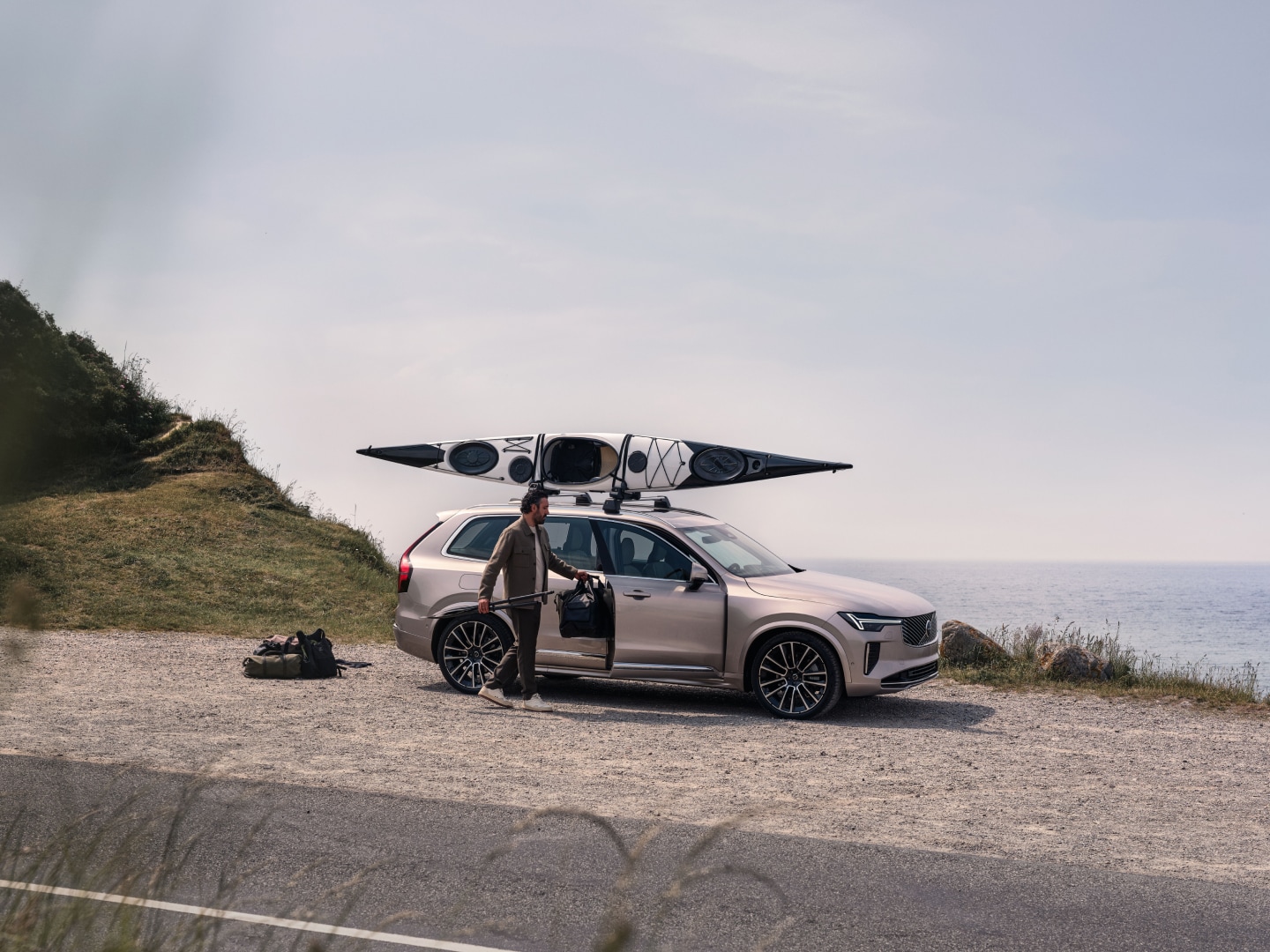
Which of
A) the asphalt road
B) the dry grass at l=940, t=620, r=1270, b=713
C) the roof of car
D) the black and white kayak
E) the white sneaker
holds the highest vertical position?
the black and white kayak

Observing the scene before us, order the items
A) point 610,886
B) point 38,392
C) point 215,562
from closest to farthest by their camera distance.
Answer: point 38,392, point 610,886, point 215,562

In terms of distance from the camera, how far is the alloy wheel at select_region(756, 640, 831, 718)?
10.8 metres

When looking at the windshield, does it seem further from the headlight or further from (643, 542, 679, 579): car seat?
the headlight

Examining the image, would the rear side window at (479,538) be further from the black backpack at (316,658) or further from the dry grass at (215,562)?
the dry grass at (215,562)

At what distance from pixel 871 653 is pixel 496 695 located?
3.70m

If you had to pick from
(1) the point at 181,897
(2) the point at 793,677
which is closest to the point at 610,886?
(1) the point at 181,897

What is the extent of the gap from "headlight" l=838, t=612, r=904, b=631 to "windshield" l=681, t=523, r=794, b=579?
112cm

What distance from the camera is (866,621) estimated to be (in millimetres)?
10727

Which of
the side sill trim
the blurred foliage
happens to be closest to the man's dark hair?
the side sill trim

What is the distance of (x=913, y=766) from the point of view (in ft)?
28.6

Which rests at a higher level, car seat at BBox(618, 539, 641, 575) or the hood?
car seat at BBox(618, 539, 641, 575)

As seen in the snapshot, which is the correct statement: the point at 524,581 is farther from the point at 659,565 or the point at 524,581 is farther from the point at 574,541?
the point at 659,565

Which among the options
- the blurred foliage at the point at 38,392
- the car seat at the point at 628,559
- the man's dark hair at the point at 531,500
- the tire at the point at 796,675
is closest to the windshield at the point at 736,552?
the car seat at the point at 628,559

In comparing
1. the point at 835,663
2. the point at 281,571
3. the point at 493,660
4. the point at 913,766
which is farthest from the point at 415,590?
the point at 281,571
